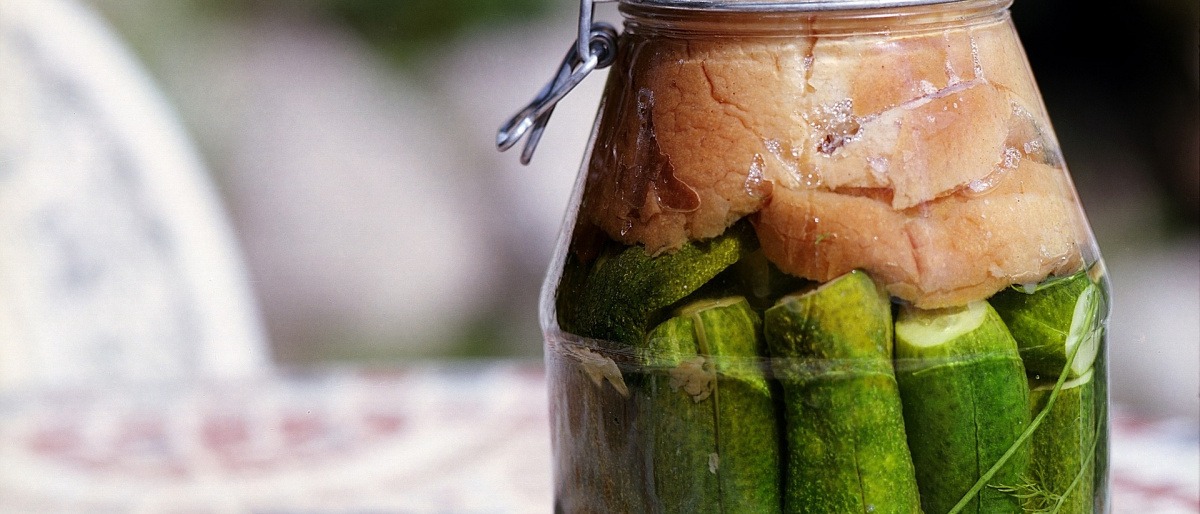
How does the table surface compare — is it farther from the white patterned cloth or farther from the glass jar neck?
the glass jar neck

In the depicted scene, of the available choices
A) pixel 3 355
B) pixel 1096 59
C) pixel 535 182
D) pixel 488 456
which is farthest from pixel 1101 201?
pixel 3 355

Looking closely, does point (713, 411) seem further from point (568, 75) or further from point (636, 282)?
point (568, 75)

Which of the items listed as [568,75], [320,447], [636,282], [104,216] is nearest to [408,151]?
[104,216]

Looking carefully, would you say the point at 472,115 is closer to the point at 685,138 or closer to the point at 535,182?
the point at 535,182

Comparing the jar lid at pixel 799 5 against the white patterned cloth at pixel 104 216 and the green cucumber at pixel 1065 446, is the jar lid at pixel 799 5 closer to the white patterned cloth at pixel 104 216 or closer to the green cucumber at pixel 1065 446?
Answer: the green cucumber at pixel 1065 446

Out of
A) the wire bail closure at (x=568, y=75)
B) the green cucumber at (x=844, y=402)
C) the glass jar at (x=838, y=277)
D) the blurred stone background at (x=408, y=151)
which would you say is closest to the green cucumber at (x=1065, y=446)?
the glass jar at (x=838, y=277)

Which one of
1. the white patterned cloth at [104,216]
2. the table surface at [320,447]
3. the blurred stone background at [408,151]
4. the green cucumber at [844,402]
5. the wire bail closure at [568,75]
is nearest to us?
the green cucumber at [844,402]
